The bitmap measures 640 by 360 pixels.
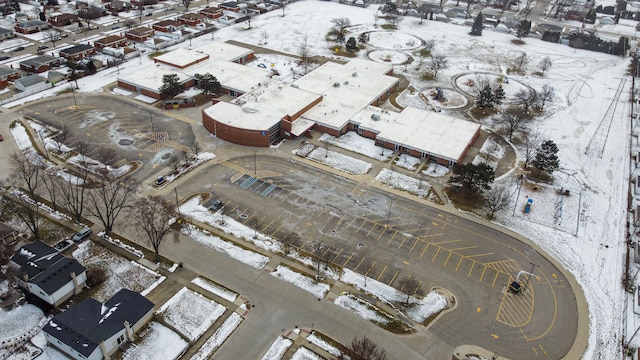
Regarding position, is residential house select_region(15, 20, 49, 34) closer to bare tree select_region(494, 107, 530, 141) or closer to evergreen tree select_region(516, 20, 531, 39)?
Answer: bare tree select_region(494, 107, 530, 141)

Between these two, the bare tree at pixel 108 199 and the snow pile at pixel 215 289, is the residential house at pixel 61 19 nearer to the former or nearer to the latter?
the bare tree at pixel 108 199

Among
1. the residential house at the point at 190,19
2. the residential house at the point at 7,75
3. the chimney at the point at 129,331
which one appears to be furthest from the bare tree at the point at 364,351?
the residential house at the point at 190,19

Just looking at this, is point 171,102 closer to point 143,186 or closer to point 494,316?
point 143,186

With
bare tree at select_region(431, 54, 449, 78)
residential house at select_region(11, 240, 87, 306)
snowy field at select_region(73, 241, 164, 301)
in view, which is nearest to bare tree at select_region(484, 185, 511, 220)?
snowy field at select_region(73, 241, 164, 301)

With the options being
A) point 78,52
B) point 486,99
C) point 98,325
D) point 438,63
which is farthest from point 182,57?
point 98,325

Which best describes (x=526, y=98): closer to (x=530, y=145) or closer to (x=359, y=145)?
(x=530, y=145)

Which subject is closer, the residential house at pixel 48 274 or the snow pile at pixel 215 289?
the residential house at pixel 48 274

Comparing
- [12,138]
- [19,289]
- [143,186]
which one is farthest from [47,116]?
[19,289]
